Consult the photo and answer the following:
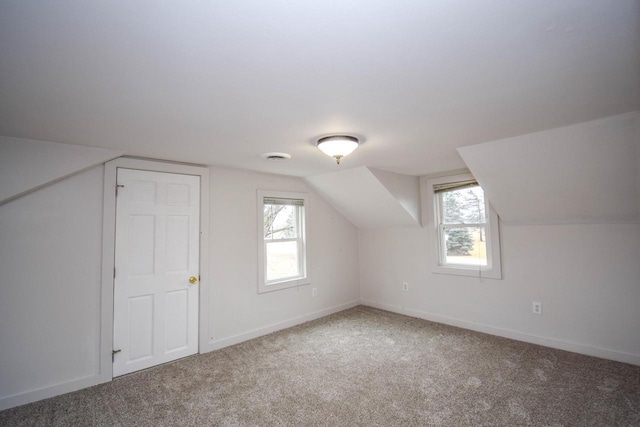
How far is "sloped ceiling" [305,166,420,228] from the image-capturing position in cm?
398

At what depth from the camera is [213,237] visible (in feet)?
11.8

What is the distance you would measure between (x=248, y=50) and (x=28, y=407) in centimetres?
316

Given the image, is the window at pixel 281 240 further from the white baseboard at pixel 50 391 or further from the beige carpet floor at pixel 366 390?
the white baseboard at pixel 50 391

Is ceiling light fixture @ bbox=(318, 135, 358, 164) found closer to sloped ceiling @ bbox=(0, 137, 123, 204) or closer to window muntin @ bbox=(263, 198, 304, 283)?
window muntin @ bbox=(263, 198, 304, 283)

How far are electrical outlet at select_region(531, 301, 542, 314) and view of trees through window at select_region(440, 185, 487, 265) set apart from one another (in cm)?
68

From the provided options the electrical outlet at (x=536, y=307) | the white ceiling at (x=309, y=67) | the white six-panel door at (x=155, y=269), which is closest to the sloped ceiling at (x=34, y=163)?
the white ceiling at (x=309, y=67)

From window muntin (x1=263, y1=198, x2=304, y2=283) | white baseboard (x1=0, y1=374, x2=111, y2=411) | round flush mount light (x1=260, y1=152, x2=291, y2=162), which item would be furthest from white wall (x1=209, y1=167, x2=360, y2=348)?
white baseboard (x1=0, y1=374, x2=111, y2=411)

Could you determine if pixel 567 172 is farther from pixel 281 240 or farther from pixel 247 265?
pixel 247 265

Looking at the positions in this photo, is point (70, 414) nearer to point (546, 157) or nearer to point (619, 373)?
point (546, 157)

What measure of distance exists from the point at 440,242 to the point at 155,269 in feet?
11.8

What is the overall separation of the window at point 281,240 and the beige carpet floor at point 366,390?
95 cm

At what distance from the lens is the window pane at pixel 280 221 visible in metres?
4.23

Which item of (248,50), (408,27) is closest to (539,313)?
(408,27)

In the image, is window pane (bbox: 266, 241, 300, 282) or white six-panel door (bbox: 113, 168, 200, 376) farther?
window pane (bbox: 266, 241, 300, 282)
